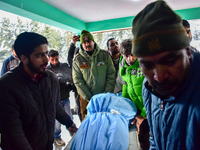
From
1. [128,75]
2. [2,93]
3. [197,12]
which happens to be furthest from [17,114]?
[197,12]

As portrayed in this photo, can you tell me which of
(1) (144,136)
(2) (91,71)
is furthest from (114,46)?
(1) (144,136)

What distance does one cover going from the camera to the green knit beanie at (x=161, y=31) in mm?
521

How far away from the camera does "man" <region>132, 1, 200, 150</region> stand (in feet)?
1.73

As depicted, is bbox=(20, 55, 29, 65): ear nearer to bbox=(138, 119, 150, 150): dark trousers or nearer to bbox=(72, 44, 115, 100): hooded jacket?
bbox=(72, 44, 115, 100): hooded jacket

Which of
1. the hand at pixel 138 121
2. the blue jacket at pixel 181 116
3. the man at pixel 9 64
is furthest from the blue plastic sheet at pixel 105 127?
the man at pixel 9 64

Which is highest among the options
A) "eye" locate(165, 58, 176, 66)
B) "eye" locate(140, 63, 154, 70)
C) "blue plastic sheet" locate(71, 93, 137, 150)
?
"eye" locate(165, 58, 176, 66)

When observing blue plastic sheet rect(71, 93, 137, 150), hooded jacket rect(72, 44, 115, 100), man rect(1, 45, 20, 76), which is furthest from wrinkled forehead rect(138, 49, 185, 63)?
man rect(1, 45, 20, 76)

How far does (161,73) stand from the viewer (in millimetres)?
558

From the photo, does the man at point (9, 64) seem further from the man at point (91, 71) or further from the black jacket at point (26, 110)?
the black jacket at point (26, 110)

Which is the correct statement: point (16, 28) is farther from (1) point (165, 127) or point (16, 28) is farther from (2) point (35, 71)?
(1) point (165, 127)

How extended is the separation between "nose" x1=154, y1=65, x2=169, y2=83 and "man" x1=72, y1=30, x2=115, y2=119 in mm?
1666

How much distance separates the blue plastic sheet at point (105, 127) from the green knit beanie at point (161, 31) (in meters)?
0.88

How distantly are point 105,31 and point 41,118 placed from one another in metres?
4.44

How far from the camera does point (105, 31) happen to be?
4969 mm
